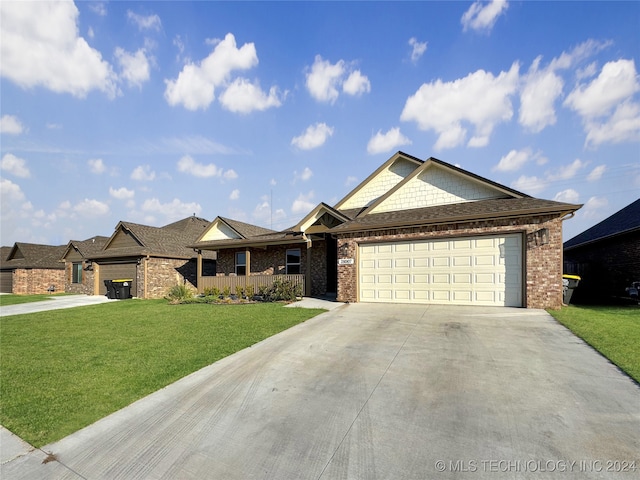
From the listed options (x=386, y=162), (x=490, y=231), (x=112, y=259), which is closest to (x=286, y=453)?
(x=490, y=231)

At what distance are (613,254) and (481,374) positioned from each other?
14.1 m

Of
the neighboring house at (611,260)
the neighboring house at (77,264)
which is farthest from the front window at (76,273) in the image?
the neighboring house at (611,260)

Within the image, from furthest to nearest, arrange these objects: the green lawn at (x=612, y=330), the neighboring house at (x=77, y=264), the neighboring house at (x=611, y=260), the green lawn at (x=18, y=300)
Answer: the neighboring house at (x=77, y=264) < the green lawn at (x=18, y=300) < the neighboring house at (x=611, y=260) < the green lawn at (x=612, y=330)

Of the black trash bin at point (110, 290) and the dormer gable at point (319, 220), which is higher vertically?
the dormer gable at point (319, 220)

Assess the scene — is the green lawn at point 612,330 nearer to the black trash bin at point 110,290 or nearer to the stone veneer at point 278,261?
the stone veneer at point 278,261

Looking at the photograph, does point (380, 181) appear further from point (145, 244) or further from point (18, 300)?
point (18, 300)

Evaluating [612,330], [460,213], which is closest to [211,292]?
[460,213]

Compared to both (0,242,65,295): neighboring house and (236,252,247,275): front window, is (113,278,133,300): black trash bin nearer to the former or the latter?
(236,252,247,275): front window

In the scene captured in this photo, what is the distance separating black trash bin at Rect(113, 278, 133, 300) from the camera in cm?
1934

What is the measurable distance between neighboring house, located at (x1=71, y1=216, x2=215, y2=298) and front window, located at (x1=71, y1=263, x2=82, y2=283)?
2.93 meters

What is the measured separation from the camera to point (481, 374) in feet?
15.6

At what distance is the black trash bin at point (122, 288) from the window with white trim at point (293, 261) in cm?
1090

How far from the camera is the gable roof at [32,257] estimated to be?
90.8 feet

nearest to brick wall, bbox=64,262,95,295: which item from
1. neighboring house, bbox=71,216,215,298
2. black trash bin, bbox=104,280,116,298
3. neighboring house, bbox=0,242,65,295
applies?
neighboring house, bbox=71,216,215,298
